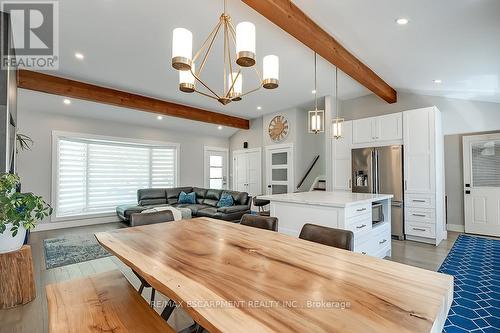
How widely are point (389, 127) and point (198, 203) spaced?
16.1ft

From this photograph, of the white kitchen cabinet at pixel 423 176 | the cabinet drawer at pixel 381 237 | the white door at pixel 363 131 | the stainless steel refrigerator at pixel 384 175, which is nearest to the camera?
the cabinet drawer at pixel 381 237

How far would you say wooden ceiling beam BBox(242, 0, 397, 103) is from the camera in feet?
7.24

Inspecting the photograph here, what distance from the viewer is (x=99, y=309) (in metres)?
1.20

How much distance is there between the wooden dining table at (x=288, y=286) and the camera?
28.5 inches

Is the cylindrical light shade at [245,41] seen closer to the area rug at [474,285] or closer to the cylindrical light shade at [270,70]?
the cylindrical light shade at [270,70]

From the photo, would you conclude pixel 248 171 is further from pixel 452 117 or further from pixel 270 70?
pixel 270 70

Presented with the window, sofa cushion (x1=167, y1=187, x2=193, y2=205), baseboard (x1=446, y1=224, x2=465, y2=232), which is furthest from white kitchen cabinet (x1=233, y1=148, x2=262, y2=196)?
baseboard (x1=446, y1=224, x2=465, y2=232)

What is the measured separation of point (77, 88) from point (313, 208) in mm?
4838

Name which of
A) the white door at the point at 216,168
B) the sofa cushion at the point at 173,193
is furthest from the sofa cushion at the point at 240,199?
the white door at the point at 216,168

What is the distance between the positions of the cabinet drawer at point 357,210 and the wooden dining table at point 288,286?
3.88 feet

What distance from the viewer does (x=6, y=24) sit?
2617 mm

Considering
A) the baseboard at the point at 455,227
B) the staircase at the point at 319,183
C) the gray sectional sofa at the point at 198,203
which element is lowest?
the baseboard at the point at 455,227

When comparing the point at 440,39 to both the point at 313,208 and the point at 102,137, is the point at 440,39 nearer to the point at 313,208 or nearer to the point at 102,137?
the point at 313,208

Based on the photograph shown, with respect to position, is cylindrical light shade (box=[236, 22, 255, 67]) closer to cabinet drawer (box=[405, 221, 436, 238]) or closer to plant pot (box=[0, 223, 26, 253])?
plant pot (box=[0, 223, 26, 253])
